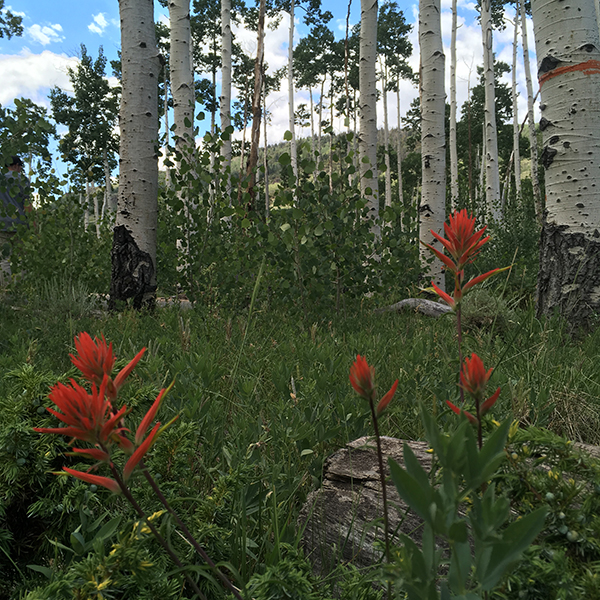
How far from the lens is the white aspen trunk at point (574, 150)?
3494 millimetres

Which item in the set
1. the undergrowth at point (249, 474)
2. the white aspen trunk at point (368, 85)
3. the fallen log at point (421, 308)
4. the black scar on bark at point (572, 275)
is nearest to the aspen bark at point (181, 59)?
the white aspen trunk at point (368, 85)

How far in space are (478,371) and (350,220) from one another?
4005mm

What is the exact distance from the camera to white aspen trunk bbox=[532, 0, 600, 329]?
349cm

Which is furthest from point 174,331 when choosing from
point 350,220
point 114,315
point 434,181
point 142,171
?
point 434,181

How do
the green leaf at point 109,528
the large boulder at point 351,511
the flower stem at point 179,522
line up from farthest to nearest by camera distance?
the large boulder at point 351,511 → the green leaf at point 109,528 → the flower stem at point 179,522

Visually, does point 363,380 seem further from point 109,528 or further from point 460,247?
point 109,528

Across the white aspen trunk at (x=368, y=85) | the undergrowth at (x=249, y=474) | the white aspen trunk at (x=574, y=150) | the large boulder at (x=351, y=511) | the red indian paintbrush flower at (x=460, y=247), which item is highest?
the white aspen trunk at (x=368, y=85)

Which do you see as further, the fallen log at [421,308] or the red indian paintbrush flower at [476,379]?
the fallen log at [421,308]

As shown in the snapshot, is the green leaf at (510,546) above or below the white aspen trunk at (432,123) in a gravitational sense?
below

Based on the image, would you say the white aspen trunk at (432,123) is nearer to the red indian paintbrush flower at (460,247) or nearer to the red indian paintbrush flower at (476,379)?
the red indian paintbrush flower at (460,247)

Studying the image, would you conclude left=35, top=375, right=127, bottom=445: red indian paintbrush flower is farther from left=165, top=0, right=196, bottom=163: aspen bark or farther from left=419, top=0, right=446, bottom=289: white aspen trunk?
left=165, top=0, right=196, bottom=163: aspen bark

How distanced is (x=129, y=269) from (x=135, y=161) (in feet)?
4.26

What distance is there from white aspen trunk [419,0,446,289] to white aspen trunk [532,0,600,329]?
10.9ft

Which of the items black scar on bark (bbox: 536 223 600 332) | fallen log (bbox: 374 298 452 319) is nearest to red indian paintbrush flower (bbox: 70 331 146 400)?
black scar on bark (bbox: 536 223 600 332)
